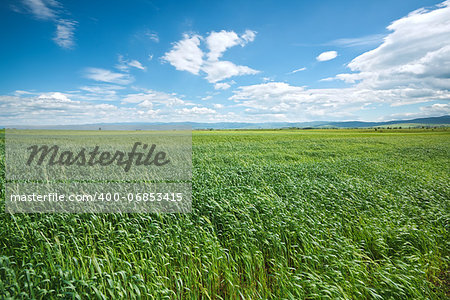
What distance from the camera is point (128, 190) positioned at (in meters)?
10.3

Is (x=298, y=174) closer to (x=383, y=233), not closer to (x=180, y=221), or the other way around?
(x=383, y=233)

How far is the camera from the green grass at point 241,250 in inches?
188

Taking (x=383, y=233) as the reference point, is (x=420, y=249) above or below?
below

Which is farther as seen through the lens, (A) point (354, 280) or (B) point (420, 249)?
(B) point (420, 249)

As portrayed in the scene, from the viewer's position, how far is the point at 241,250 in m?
6.61

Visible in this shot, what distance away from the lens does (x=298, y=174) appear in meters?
15.2

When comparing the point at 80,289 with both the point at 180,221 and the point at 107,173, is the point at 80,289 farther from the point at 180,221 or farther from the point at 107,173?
the point at 107,173

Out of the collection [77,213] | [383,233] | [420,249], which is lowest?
[420,249]

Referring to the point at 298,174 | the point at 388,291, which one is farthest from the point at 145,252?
the point at 298,174

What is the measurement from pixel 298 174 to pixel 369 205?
5719mm

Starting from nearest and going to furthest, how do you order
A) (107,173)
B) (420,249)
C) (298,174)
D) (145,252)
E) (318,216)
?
(145,252) → (420,249) → (318,216) → (107,173) → (298,174)

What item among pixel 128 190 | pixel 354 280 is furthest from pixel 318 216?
pixel 128 190

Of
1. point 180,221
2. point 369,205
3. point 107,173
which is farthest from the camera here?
point 107,173

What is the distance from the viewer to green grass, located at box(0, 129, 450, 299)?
4.78 metres
